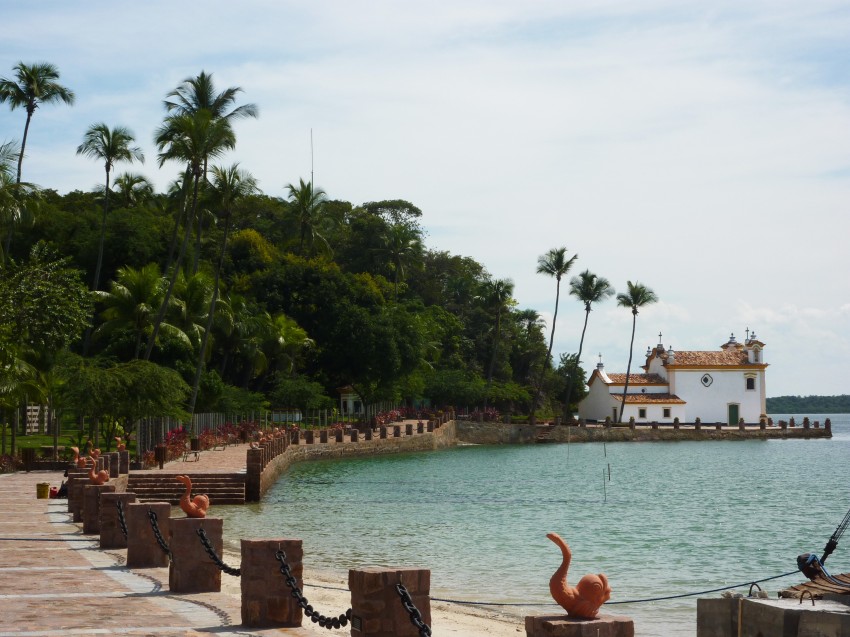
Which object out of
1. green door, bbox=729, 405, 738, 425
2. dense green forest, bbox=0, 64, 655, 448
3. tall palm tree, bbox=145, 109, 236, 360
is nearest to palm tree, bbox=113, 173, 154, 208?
dense green forest, bbox=0, 64, 655, 448

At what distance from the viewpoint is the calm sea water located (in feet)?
73.9

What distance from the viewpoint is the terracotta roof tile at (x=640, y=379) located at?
104m

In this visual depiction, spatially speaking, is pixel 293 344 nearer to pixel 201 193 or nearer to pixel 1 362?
pixel 201 193

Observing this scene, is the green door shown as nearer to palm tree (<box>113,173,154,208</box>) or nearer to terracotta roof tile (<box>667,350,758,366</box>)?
terracotta roof tile (<box>667,350,758,366</box>)

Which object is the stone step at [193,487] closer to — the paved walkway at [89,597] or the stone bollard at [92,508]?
the stone bollard at [92,508]

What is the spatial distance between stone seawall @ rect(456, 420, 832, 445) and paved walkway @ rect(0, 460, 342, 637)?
66026 mm

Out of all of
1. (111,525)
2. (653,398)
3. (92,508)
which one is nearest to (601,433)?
(653,398)

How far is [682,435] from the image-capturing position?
96875 mm

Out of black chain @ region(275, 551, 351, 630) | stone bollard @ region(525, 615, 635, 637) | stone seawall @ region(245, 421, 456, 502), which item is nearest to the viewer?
stone bollard @ region(525, 615, 635, 637)

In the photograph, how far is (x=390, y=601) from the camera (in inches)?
371

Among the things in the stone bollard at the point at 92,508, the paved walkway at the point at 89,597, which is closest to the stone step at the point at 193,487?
the stone bollard at the point at 92,508

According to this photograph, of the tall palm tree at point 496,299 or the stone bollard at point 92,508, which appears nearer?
the stone bollard at point 92,508

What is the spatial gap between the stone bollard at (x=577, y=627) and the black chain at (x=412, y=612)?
108cm

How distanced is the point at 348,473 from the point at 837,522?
2211 centimetres
